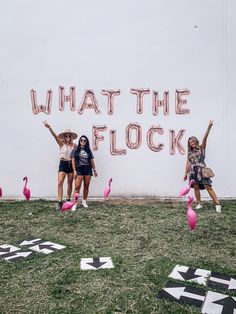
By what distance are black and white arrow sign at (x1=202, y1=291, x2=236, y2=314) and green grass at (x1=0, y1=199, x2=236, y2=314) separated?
117 millimetres

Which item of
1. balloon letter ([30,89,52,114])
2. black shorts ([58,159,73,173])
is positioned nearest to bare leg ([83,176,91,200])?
black shorts ([58,159,73,173])

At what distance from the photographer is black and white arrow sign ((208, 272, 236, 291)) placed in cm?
326

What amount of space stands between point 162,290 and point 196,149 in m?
3.62

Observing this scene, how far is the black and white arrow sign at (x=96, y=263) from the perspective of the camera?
376 centimetres

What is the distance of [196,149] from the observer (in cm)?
640

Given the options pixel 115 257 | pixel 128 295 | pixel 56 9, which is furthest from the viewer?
pixel 56 9

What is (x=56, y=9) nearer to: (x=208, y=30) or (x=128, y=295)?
(x=208, y=30)

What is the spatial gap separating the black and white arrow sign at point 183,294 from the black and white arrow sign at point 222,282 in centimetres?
17

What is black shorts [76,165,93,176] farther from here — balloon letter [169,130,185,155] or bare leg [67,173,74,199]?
balloon letter [169,130,185,155]

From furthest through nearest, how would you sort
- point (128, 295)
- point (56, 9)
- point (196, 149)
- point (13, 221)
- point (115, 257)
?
1. point (56, 9)
2. point (196, 149)
3. point (13, 221)
4. point (115, 257)
5. point (128, 295)

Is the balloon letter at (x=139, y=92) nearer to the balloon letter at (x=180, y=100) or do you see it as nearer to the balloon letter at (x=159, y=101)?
the balloon letter at (x=159, y=101)

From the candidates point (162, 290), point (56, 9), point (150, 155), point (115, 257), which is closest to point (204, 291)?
point (162, 290)

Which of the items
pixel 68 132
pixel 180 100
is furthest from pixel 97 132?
pixel 180 100

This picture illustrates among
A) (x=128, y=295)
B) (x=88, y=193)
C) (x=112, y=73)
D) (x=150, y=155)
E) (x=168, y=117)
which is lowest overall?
(x=128, y=295)
